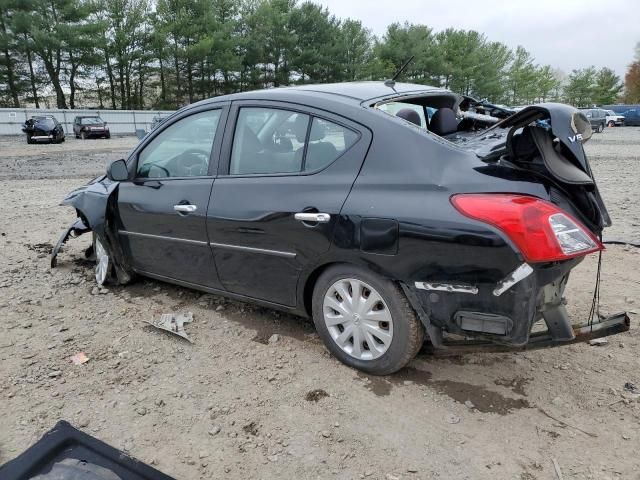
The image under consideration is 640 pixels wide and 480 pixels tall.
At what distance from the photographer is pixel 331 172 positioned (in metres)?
2.87

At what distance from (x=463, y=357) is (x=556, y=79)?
89.2 m

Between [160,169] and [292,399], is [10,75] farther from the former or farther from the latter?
[292,399]

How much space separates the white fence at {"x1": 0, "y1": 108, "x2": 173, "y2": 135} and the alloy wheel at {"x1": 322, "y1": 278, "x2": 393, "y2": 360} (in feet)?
97.3

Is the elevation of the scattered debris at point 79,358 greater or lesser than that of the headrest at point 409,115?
lesser

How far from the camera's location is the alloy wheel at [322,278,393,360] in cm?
279

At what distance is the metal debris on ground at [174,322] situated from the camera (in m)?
3.59

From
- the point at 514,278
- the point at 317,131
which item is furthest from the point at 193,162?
the point at 514,278

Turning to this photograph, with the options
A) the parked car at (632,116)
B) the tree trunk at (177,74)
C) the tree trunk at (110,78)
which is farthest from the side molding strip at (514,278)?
the parked car at (632,116)

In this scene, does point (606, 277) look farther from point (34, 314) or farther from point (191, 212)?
point (34, 314)

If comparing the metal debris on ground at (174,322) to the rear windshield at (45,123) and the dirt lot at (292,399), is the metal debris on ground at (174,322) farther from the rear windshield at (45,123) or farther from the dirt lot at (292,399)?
the rear windshield at (45,123)

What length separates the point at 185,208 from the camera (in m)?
3.54

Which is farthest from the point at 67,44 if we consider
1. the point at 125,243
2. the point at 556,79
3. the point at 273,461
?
the point at 556,79

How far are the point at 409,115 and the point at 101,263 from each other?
10.2 feet

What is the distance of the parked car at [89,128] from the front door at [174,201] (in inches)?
1125
